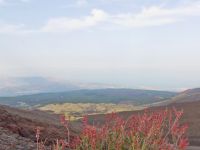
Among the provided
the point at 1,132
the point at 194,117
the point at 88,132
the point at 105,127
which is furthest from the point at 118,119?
the point at 194,117

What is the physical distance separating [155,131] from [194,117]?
4494 centimetres

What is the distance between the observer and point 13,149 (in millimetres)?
13422

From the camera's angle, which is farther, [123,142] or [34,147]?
[34,147]

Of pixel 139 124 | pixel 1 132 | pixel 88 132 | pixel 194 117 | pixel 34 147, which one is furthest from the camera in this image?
pixel 194 117

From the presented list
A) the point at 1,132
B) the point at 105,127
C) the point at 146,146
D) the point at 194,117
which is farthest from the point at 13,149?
the point at 194,117

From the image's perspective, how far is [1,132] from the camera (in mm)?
15836

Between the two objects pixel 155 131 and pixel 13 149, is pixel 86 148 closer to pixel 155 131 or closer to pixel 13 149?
pixel 155 131

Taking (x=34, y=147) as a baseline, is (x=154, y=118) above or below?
above

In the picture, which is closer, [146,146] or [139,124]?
[146,146]

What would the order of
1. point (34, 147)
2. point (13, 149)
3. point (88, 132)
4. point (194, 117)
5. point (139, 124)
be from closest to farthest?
point (88, 132) < point (139, 124) < point (13, 149) < point (34, 147) < point (194, 117)

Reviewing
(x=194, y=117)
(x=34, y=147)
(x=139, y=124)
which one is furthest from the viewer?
(x=194, y=117)

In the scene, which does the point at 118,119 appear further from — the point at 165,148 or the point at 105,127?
the point at 165,148

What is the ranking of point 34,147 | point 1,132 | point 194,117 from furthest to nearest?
point 194,117, point 1,132, point 34,147

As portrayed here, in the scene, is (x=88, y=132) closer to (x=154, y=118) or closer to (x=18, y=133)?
(x=154, y=118)
